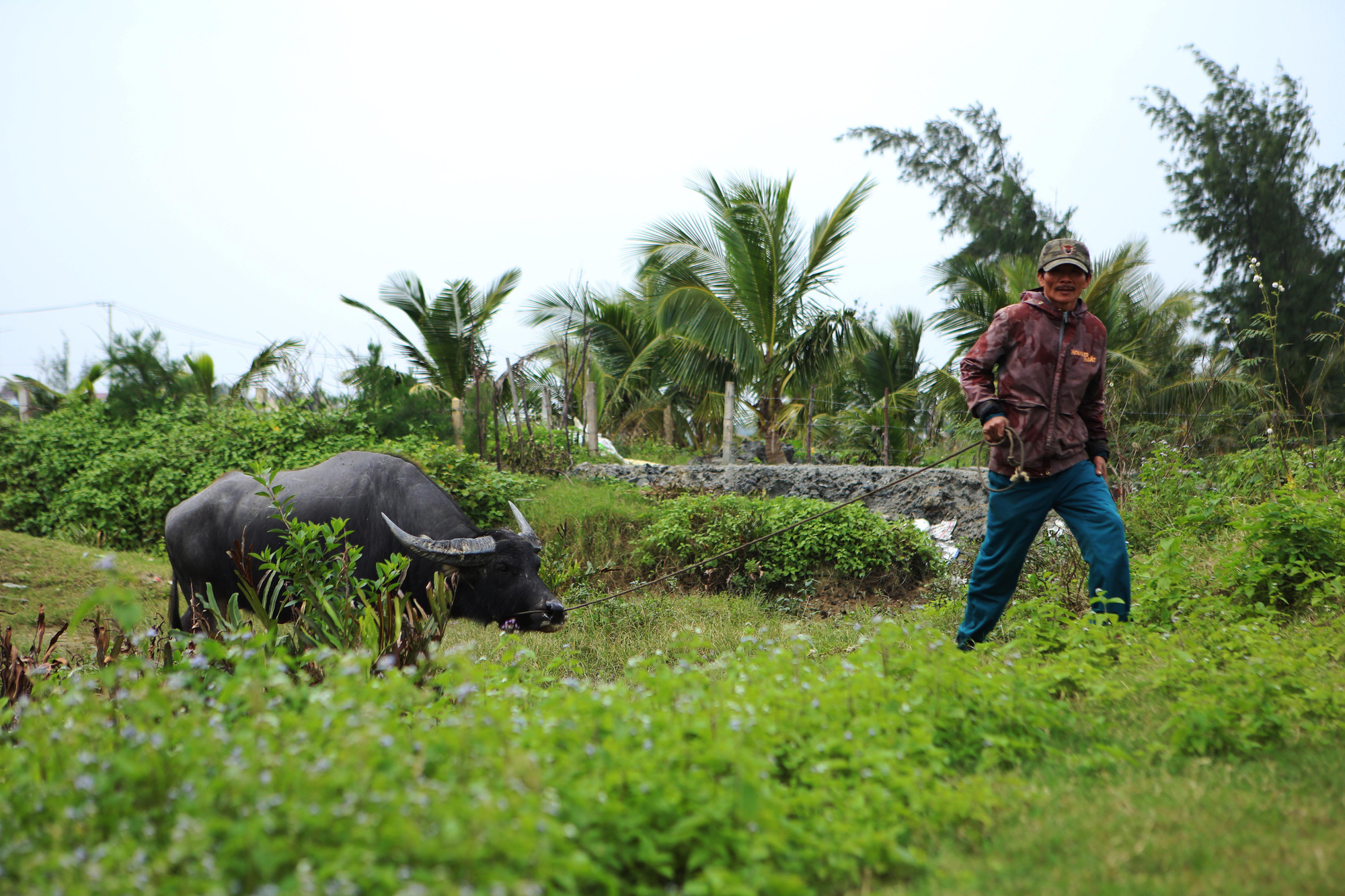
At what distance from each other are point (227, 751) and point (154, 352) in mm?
13059

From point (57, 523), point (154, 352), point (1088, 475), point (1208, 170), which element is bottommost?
point (57, 523)

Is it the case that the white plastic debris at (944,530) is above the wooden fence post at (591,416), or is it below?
below

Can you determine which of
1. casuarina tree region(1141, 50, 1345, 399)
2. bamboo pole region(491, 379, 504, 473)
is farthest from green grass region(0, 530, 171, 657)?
casuarina tree region(1141, 50, 1345, 399)

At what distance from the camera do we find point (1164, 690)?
2.92 meters

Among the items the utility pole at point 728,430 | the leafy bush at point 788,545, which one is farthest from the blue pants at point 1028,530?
the utility pole at point 728,430

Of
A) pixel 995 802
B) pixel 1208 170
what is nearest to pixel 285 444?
pixel 995 802

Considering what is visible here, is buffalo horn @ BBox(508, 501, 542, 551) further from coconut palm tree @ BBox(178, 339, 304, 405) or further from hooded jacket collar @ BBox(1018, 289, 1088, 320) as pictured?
coconut palm tree @ BBox(178, 339, 304, 405)

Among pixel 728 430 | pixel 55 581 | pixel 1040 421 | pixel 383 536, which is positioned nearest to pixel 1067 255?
pixel 1040 421

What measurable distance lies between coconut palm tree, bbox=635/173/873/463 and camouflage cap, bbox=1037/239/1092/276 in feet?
25.8

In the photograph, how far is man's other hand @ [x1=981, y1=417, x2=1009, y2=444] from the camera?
3645mm

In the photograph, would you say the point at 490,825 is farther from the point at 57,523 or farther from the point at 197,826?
the point at 57,523

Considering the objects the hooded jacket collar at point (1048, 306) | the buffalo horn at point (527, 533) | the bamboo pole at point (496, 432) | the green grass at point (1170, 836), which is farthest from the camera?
the bamboo pole at point (496, 432)

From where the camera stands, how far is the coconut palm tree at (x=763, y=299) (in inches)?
470

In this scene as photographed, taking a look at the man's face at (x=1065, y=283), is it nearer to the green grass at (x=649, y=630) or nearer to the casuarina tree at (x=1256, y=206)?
the green grass at (x=649, y=630)
